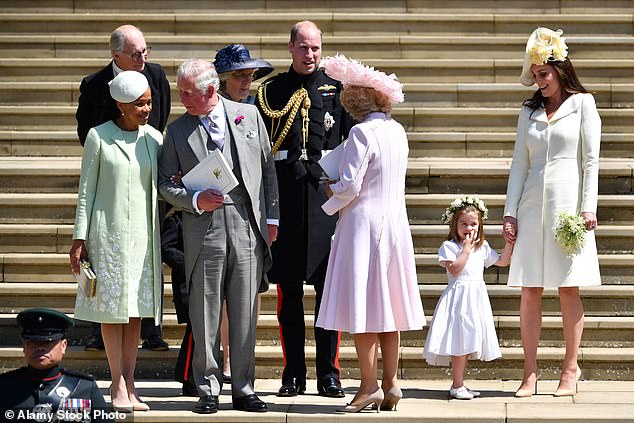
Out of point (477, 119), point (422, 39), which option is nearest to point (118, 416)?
point (477, 119)

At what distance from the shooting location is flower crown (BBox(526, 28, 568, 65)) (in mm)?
7957

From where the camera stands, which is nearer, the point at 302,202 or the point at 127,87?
the point at 127,87

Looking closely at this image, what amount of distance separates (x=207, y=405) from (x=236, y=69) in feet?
6.51

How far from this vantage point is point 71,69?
1166cm

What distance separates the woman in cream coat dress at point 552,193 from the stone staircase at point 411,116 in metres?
0.63

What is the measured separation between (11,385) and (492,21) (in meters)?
6.94

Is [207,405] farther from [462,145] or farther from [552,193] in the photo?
[462,145]

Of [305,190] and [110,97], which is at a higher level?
[110,97]

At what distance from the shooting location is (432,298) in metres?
9.13

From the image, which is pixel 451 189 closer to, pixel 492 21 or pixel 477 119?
pixel 477 119

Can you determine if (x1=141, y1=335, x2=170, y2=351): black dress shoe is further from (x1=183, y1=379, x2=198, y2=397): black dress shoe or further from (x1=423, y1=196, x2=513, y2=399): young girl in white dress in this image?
(x1=423, y1=196, x2=513, y2=399): young girl in white dress

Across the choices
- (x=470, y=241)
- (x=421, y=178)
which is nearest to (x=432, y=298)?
(x=470, y=241)

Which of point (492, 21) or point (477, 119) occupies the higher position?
point (492, 21)

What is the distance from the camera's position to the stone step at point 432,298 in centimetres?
899
